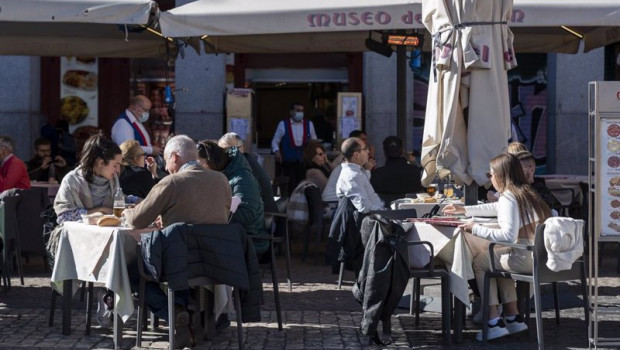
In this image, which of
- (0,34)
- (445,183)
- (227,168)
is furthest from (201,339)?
(0,34)

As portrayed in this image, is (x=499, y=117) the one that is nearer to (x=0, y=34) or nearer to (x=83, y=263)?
(x=83, y=263)

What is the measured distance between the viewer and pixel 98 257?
8.17m

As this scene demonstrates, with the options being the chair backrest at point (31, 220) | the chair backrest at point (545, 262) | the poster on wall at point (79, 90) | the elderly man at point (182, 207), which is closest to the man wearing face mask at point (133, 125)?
the chair backrest at point (31, 220)

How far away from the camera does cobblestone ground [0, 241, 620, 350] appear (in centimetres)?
829

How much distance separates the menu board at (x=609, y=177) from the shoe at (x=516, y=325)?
112cm

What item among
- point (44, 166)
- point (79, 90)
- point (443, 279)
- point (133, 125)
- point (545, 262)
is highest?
point (79, 90)

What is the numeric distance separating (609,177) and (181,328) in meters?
3.10

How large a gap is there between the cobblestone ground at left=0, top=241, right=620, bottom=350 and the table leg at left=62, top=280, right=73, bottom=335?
72mm

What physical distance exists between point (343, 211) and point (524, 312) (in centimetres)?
220

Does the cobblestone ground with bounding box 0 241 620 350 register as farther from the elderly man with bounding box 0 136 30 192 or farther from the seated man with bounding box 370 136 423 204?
the seated man with bounding box 370 136 423 204

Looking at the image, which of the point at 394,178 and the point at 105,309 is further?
the point at 394,178

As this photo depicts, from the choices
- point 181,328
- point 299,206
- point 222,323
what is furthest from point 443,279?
point 299,206

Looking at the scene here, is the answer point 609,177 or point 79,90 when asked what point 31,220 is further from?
point 79,90

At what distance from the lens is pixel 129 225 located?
812 cm
